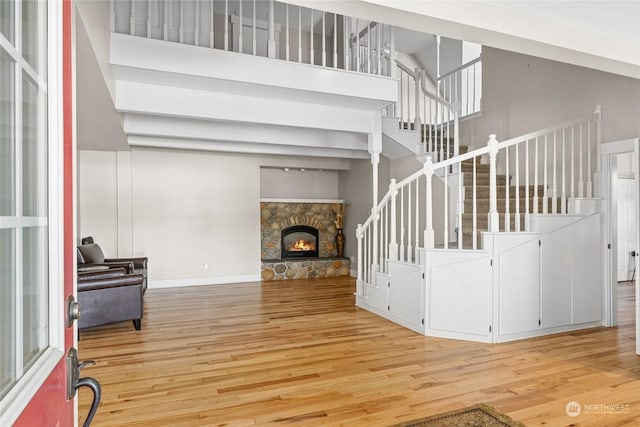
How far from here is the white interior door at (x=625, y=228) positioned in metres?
7.50

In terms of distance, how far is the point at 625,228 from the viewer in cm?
755

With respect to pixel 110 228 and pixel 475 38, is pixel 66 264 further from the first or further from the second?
pixel 110 228

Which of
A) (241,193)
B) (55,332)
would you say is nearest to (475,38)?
(55,332)

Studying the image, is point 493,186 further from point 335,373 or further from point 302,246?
point 302,246

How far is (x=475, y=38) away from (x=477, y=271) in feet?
7.80

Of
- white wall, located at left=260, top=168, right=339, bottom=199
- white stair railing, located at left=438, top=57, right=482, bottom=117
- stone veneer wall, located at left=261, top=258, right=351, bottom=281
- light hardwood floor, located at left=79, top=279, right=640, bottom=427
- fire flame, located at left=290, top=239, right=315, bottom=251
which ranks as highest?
white stair railing, located at left=438, top=57, right=482, bottom=117

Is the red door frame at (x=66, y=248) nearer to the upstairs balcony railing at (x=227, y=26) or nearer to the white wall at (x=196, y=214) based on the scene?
the upstairs balcony railing at (x=227, y=26)

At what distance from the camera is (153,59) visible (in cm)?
389

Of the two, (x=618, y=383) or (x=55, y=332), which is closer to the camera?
(x=55, y=332)

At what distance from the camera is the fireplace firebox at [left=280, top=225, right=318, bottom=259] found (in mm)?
8445

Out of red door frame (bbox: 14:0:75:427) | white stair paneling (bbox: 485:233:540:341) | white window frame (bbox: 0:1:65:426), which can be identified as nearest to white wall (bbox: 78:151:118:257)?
white stair paneling (bbox: 485:233:540:341)
